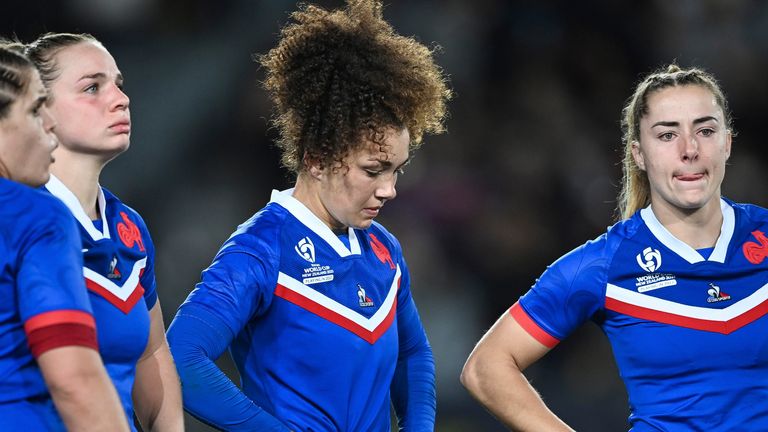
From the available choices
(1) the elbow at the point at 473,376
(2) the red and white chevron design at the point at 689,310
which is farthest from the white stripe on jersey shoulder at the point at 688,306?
(1) the elbow at the point at 473,376

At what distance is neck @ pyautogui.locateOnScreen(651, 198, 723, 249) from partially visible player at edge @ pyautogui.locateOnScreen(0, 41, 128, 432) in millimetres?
1951

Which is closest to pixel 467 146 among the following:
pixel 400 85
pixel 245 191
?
pixel 245 191

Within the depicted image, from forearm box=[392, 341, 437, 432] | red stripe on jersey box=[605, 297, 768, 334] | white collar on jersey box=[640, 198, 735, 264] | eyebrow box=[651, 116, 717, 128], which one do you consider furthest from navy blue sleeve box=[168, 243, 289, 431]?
eyebrow box=[651, 116, 717, 128]

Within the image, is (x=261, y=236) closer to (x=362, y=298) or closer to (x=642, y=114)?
(x=362, y=298)

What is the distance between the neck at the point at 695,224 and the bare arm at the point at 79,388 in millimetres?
1973

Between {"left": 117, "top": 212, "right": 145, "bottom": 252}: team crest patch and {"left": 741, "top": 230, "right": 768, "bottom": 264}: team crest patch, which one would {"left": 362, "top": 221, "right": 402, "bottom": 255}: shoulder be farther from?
{"left": 741, "top": 230, "right": 768, "bottom": 264}: team crest patch

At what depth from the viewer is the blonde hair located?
3.53m

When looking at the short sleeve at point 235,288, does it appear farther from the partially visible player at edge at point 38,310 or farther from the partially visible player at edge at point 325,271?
the partially visible player at edge at point 38,310

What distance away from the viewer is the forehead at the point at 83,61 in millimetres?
2865

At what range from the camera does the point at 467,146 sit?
6711 mm

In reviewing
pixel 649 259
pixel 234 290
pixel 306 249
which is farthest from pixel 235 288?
pixel 649 259

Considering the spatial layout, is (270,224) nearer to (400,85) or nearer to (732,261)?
(400,85)

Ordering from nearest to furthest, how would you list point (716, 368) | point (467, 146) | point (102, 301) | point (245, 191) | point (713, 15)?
point (102, 301) → point (716, 368) → point (245, 191) → point (467, 146) → point (713, 15)

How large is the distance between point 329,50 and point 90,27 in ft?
11.0
